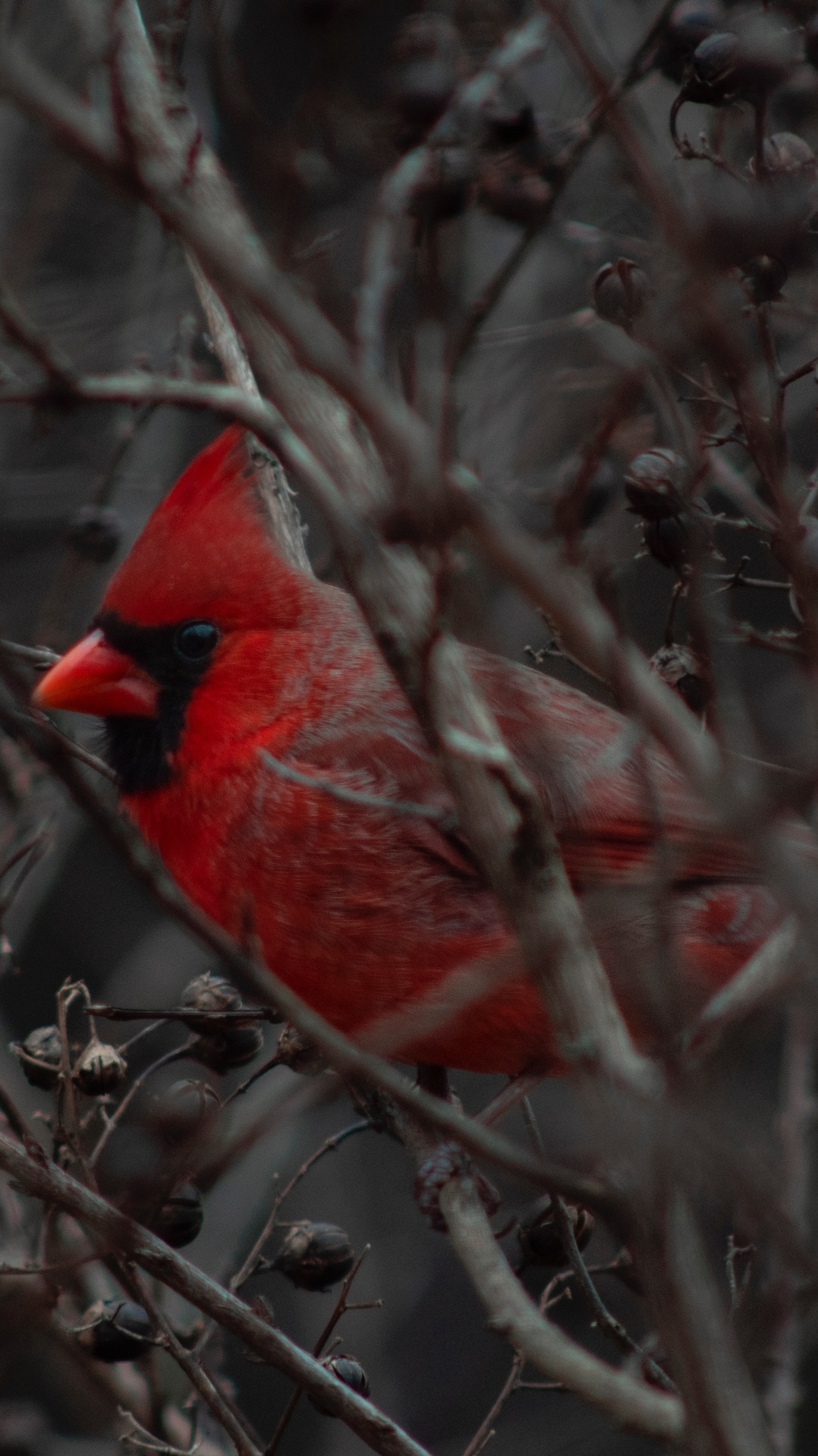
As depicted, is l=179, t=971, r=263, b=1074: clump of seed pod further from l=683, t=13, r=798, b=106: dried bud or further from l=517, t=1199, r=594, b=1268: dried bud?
l=683, t=13, r=798, b=106: dried bud

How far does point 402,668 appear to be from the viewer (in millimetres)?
1768

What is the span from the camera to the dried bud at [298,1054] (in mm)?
3062

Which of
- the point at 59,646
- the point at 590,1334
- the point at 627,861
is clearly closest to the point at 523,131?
the point at 627,861

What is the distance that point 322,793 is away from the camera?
2.97 meters

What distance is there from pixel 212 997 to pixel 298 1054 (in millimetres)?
194

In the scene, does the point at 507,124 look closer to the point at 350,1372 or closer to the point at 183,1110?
the point at 183,1110

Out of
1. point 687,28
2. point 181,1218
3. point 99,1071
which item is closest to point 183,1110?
point 99,1071

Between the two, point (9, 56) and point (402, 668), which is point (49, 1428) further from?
→ point (9, 56)

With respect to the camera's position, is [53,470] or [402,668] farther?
[53,470]

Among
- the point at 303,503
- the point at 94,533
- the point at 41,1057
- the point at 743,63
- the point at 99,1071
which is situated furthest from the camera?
the point at 303,503

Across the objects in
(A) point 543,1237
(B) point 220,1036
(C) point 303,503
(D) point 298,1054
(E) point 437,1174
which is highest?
(B) point 220,1036

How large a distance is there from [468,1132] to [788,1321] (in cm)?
107

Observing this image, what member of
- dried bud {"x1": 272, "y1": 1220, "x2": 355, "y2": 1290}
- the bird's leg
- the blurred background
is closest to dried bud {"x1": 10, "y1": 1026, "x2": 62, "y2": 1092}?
the blurred background

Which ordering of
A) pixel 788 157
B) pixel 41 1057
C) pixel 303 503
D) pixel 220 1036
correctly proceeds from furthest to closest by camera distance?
1. pixel 303 503
2. pixel 220 1036
3. pixel 41 1057
4. pixel 788 157
